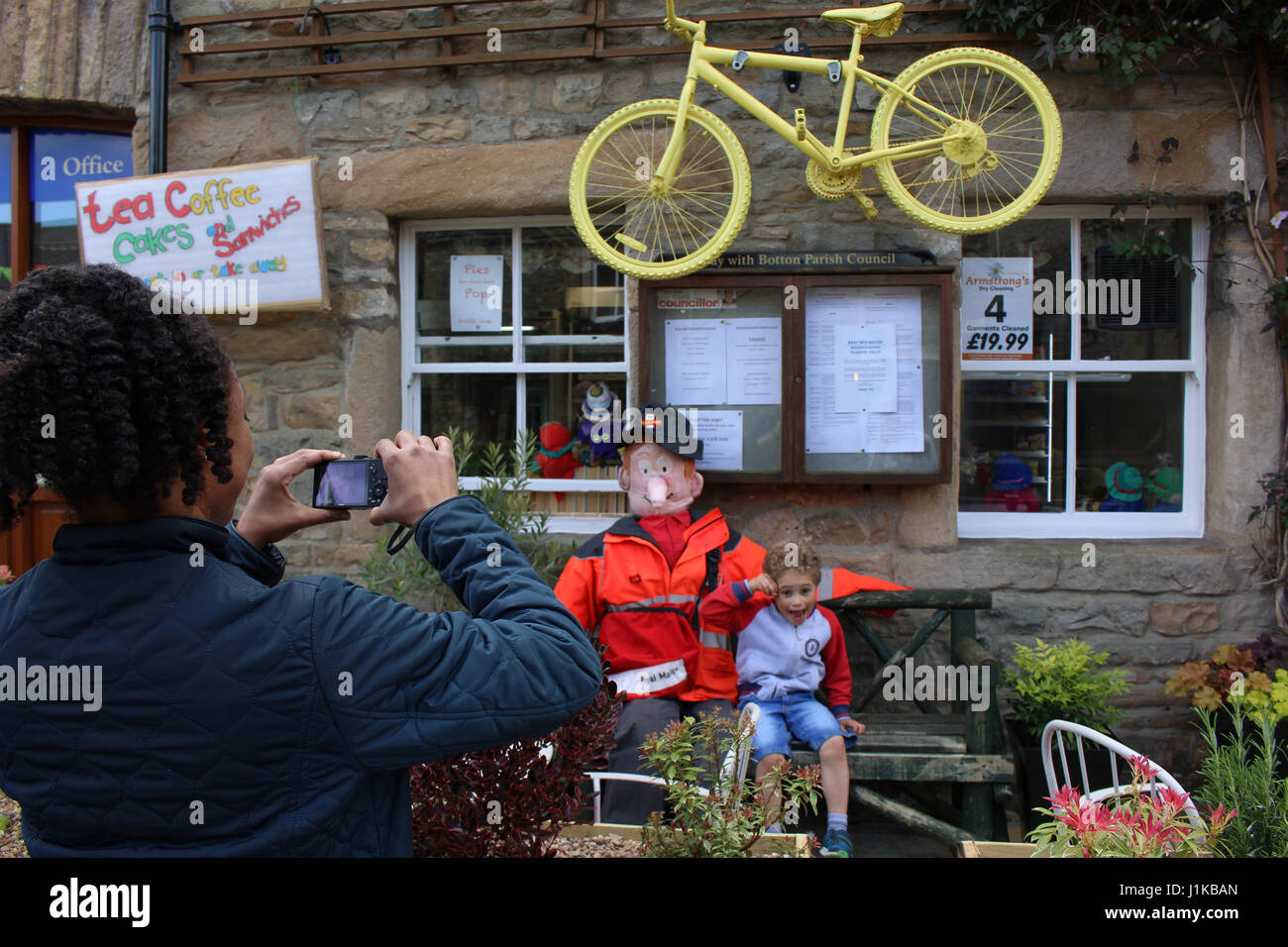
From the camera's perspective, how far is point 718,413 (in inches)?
160

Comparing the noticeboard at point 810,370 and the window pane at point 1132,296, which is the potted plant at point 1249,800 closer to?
the noticeboard at point 810,370

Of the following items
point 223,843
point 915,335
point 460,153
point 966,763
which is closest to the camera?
point 223,843

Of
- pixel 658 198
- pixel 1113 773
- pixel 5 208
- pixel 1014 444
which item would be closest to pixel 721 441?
pixel 658 198

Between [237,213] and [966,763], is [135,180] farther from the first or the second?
[966,763]

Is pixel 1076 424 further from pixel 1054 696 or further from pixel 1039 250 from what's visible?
pixel 1054 696

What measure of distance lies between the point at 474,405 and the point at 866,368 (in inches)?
71.8

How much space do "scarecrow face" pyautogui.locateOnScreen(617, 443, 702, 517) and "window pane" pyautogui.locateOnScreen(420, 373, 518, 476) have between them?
0.93 m

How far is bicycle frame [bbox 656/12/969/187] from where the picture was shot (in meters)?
3.53

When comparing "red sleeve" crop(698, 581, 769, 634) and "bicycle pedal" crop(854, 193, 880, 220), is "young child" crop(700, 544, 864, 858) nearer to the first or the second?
"red sleeve" crop(698, 581, 769, 634)

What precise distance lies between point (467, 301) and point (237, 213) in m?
1.05

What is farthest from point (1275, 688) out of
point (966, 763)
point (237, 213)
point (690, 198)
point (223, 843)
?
point (237, 213)

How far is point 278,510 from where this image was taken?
151 centimetres
